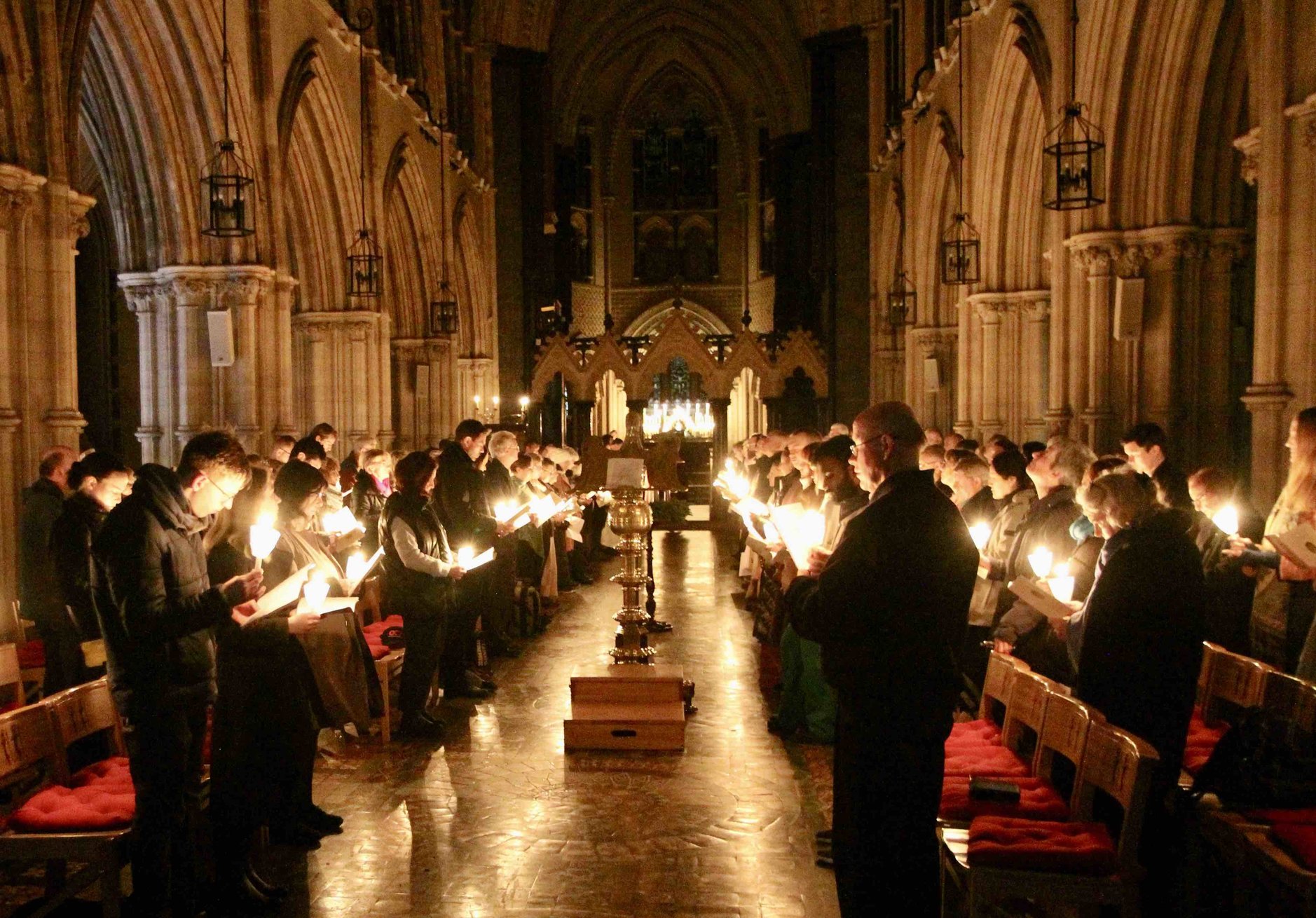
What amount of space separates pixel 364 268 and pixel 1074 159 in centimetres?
1066

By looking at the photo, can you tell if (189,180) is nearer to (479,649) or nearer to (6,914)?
(479,649)

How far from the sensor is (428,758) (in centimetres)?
689

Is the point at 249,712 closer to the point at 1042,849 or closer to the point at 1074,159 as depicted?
the point at 1042,849

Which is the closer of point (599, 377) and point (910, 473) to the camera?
point (910, 473)

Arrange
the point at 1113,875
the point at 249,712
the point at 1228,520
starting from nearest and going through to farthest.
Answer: the point at 1113,875 → the point at 249,712 → the point at 1228,520

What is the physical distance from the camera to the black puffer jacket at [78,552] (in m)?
6.13

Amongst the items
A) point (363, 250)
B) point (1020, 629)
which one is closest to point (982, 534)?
point (1020, 629)

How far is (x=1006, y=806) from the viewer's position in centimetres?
410

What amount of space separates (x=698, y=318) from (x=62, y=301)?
3055cm

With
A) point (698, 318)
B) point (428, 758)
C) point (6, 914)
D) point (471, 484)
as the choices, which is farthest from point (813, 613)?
point (698, 318)

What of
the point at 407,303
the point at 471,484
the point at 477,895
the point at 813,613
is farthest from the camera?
the point at 407,303

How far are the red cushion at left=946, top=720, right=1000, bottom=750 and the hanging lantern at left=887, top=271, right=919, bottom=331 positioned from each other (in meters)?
15.1

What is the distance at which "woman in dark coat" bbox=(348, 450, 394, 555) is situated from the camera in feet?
30.6

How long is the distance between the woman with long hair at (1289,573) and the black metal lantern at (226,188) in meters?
8.67
